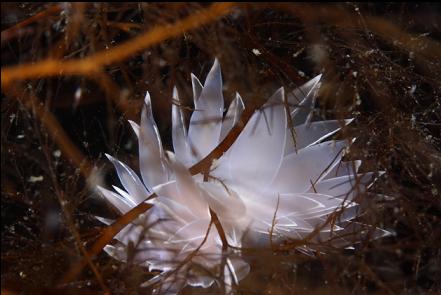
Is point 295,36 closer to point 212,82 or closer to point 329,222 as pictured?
point 212,82

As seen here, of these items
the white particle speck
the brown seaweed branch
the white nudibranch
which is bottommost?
the white nudibranch

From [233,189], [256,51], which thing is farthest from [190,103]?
[233,189]

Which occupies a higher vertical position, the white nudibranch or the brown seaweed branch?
the brown seaweed branch

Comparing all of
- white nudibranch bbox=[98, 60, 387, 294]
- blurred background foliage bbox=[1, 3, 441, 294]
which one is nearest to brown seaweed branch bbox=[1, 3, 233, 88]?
blurred background foliage bbox=[1, 3, 441, 294]

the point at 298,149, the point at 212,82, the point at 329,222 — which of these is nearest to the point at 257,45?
the point at 212,82

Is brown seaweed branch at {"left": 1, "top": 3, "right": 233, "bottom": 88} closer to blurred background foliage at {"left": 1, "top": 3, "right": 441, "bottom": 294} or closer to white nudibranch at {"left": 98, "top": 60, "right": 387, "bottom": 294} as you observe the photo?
blurred background foliage at {"left": 1, "top": 3, "right": 441, "bottom": 294}

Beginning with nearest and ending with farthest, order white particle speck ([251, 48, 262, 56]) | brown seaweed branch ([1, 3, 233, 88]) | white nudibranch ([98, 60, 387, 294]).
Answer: brown seaweed branch ([1, 3, 233, 88]) → white nudibranch ([98, 60, 387, 294]) → white particle speck ([251, 48, 262, 56])
